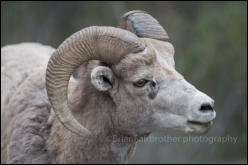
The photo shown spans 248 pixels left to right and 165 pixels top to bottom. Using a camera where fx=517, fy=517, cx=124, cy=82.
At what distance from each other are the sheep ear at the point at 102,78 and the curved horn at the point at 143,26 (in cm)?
67

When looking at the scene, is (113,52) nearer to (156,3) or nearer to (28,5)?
(156,3)

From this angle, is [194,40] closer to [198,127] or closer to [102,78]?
[102,78]

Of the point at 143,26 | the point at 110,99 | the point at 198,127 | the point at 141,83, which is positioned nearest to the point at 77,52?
the point at 110,99

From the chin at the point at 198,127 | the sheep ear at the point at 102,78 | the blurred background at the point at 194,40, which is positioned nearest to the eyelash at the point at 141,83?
the sheep ear at the point at 102,78

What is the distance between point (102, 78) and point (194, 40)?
10587mm

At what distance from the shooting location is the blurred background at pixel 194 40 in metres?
15.2

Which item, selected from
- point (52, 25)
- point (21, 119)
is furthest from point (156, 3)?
point (21, 119)

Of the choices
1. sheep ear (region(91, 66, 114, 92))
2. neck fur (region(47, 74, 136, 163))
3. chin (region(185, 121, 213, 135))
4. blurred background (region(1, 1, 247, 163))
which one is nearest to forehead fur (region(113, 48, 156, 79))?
sheep ear (region(91, 66, 114, 92))

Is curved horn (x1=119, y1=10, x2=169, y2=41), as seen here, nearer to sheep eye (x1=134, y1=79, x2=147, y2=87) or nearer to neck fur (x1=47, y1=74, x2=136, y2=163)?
sheep eye (x1=134, y1=79, x2=147, y2=87)

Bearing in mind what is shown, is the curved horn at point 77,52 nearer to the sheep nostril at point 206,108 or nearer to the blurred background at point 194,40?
the sheep nostril at point 206,108

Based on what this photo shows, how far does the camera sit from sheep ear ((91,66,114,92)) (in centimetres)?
566

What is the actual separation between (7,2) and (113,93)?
12072 millimetres

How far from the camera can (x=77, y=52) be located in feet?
18.7

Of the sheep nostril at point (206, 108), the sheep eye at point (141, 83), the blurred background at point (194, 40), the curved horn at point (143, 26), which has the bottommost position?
the blurred background at point (194, 40)
